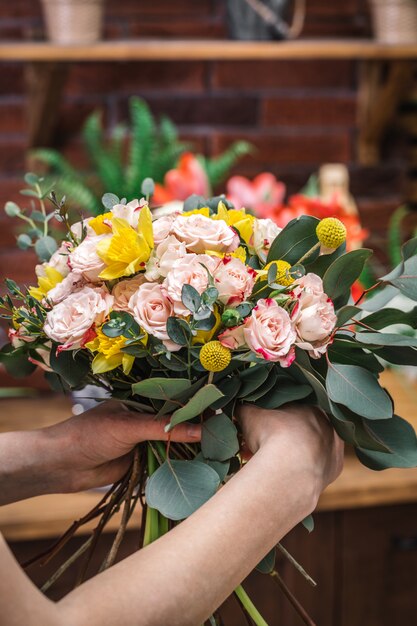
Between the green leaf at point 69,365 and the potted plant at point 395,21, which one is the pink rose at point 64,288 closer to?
the green leaf at point 69,365

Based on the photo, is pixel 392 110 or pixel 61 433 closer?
pixel 61 433

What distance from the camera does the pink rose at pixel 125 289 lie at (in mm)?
790

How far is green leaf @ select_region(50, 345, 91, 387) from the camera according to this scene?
83cm

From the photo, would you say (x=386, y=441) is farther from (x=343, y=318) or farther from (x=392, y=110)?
(x=392, y=110)

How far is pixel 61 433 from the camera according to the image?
34.5 inches

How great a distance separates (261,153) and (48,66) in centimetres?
53

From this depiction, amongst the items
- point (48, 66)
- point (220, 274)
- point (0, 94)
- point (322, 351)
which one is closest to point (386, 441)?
point (322, 351)

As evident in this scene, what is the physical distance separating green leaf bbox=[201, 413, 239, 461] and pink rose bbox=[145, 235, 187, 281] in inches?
5.6

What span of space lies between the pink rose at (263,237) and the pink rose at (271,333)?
0.10m

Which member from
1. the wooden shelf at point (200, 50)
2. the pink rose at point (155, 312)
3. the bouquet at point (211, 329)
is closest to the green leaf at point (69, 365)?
the bouquet at point (211, 329)

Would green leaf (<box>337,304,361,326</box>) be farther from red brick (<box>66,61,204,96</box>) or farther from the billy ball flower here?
red brick (<box>66,61,204,96</box>)

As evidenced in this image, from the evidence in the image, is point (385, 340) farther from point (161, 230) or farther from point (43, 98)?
point (43, 98)

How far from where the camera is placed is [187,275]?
742 mm

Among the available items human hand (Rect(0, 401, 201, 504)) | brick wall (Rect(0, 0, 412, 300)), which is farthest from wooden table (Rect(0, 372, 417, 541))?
human hand (Rect(0, 401, 201, 504))
